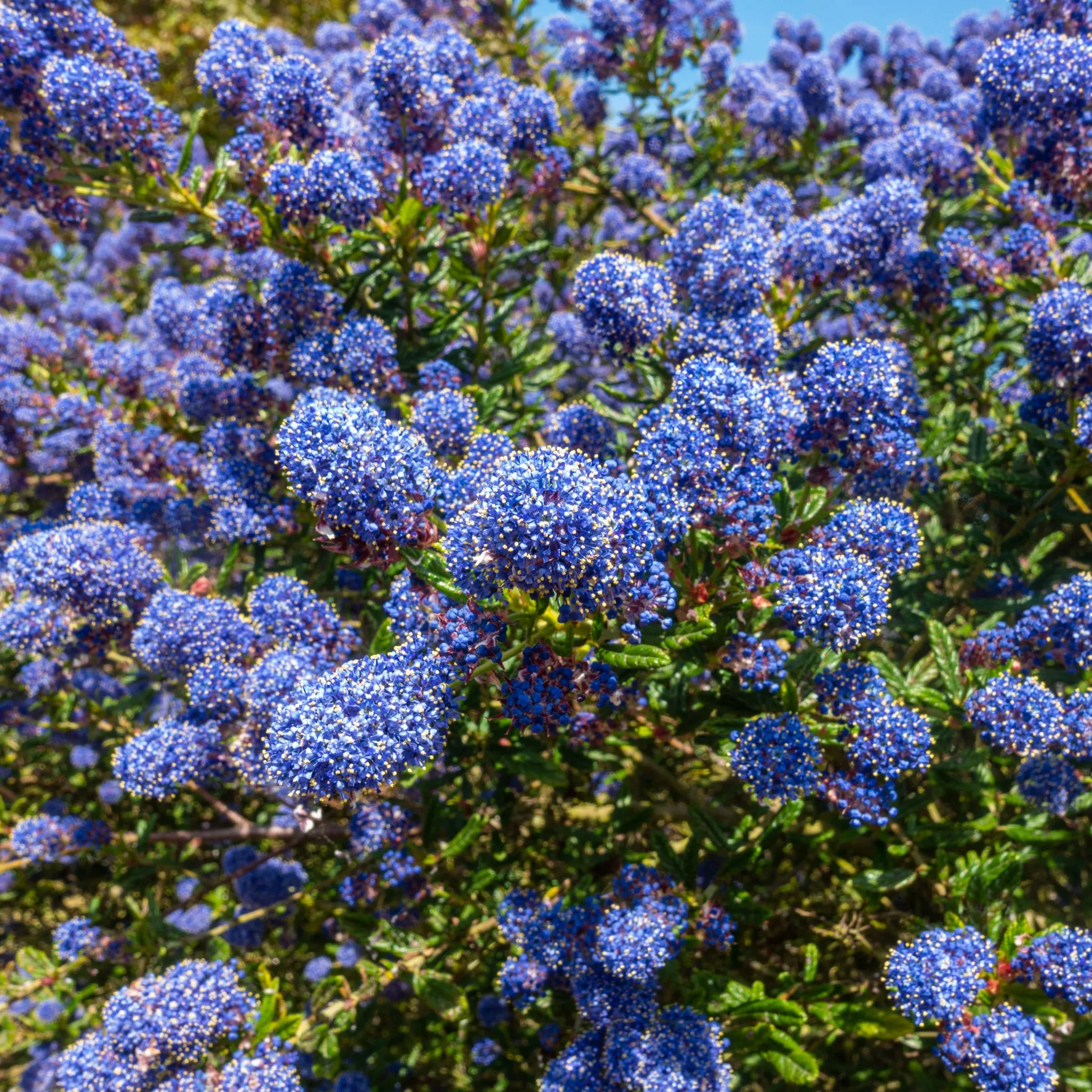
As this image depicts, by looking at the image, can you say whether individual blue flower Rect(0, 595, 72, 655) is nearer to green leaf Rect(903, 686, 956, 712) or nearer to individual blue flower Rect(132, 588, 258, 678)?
individual blue flower Rect(132, 588, 258, 678)

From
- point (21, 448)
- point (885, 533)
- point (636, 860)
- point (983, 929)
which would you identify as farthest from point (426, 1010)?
point (21, 448)

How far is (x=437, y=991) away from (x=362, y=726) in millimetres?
2265

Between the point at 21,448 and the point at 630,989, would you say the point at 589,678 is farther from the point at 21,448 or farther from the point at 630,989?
the point at 21,448

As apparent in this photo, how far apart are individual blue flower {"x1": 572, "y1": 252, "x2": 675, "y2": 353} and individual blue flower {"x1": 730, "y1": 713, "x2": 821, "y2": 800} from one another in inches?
71.7

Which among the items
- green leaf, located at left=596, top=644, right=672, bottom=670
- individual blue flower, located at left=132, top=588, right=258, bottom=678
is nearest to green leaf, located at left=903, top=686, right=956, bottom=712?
green leaf, located at left=596, top=644, right=672, bottom=670

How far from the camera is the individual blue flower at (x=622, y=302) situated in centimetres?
380

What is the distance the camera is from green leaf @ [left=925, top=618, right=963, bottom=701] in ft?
12.1

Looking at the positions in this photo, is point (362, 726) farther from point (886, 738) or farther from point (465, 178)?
point (465, 178)

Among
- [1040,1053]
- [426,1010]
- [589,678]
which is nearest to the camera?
[589,678]

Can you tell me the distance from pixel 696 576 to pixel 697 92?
233 inches

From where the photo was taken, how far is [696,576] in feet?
10.2

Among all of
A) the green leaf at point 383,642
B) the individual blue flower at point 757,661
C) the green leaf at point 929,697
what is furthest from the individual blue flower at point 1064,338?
the green leaf at point 383,642

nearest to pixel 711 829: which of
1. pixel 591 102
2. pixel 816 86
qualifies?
pixel 591 102

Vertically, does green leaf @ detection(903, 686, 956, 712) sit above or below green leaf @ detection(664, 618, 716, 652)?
above
